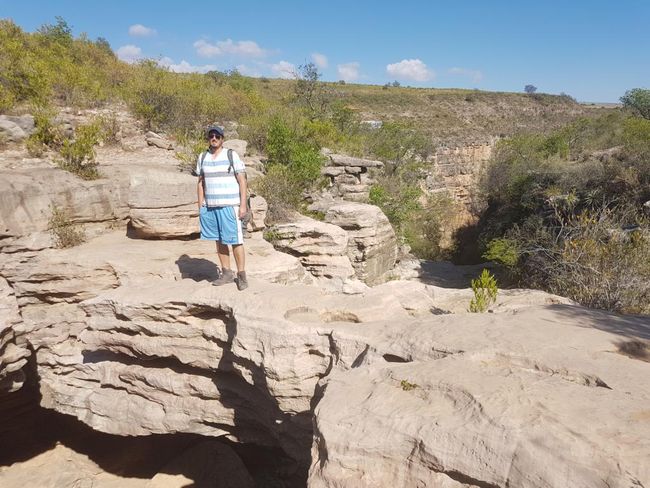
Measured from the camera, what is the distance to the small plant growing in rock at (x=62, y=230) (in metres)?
5.54

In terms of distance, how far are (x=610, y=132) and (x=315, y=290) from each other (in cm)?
2317

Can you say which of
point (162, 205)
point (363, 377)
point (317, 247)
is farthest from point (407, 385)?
point (317, 247)

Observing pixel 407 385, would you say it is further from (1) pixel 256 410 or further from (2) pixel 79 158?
(2) pixel 79 158

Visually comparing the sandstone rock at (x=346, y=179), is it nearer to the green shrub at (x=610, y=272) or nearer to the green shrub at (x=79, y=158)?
the green shrub at (x=610, y=272)

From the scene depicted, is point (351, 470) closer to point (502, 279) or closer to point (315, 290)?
point (315, 290)

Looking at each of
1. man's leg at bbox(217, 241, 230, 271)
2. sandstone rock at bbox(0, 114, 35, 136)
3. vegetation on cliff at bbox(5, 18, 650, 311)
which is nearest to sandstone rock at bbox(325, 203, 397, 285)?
vegetation on cliff at bbox(5, 18, 650, 311)

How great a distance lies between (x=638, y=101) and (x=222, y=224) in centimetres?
2716

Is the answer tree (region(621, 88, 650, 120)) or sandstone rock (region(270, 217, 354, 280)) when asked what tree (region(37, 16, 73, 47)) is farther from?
tree (region(621, 88, 650, 120))

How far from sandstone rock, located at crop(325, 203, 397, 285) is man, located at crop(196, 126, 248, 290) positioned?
480cm

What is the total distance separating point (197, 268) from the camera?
206 inches

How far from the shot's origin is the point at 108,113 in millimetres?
10523

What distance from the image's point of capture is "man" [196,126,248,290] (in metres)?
4.05

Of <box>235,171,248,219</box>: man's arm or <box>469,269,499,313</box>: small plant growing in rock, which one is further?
<box>469,269,499,313</box>: small plant growing in rock

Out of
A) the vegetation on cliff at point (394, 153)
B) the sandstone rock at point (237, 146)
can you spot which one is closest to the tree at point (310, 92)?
the vegetation on cliff at point (394, 153)
